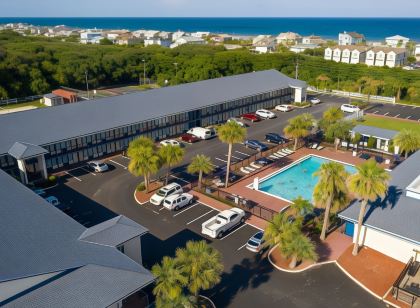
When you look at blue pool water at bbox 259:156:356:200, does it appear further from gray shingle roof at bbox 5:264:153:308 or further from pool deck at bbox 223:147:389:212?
gray shingle roof at bbox 5:264:153:308

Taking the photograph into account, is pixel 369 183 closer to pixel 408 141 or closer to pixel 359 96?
pixel 408 141

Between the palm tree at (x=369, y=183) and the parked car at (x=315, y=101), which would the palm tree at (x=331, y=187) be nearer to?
the palm tree at (x=369, y=183)

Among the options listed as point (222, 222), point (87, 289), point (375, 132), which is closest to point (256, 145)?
point (375, 132)

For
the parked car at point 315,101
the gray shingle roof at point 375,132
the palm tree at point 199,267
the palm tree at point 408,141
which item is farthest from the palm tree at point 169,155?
the parked car at point 315,101

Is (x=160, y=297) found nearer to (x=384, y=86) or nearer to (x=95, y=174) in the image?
(x=95, y=174)

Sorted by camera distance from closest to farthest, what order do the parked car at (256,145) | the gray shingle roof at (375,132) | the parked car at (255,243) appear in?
the parked car at (255,243), the gray shingle roof at (375,132), the parked car at (256,145)

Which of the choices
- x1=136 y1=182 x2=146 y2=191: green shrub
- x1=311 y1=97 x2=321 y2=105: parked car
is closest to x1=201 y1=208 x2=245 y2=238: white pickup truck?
x1=136 y1=182 x2=146 y2=191: green shrub
